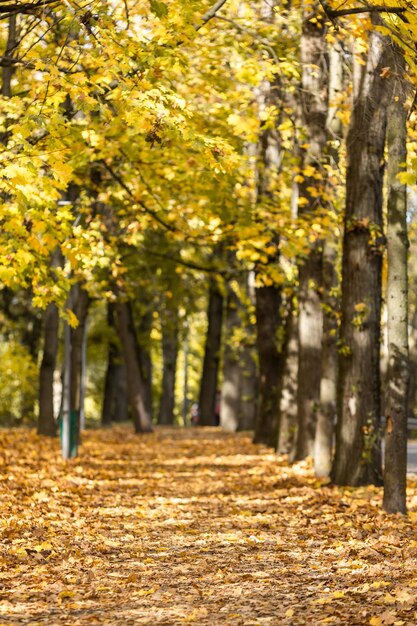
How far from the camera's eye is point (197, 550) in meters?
10.2

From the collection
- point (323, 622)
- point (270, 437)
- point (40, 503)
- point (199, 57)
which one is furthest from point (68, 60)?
point (270, 437)

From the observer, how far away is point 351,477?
15094 mm

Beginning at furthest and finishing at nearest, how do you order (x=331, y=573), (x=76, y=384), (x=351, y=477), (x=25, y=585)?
Result: (x=76, y=384) < (x=351, y=477) < (x=331, y=573) < (x=25, y=585)

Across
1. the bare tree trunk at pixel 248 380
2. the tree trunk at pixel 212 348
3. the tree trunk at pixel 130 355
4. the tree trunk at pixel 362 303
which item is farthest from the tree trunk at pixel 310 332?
the tree trunk at pixel 212 348

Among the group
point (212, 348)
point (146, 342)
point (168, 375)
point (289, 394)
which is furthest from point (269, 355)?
point (168, 375)

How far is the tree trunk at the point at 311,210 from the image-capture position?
17625 mm

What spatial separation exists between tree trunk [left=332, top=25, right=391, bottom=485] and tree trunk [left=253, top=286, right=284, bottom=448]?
31.2 ft

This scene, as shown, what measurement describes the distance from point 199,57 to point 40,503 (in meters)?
10.2

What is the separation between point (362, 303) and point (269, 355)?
35.9 feet

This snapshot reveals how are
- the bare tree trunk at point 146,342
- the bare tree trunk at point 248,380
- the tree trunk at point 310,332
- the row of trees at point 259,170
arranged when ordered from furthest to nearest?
1. the bare tree trunk at point 146,342
2. the bare tree trunk at point 248,380
3. the tree trunk at point 310,332
4. the row of trees at point 259,170

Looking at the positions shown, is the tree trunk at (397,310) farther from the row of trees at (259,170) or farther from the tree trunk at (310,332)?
the tree trunk at (310,332)

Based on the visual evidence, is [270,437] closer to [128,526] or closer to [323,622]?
[128,526]

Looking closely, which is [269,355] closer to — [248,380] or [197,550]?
[248,380]

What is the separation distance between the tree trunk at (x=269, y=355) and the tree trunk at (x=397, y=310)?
40.2 feet
